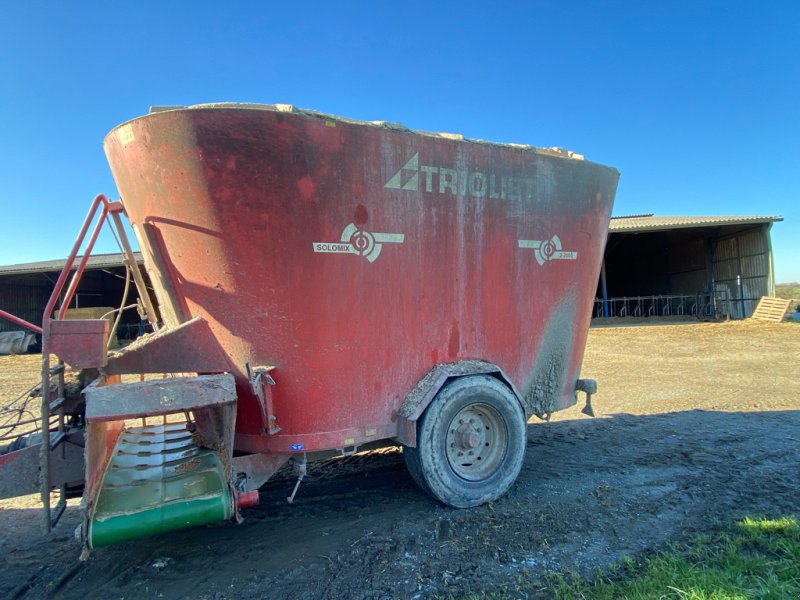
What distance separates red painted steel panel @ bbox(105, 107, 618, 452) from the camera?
337 centimetres

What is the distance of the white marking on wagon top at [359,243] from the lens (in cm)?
358

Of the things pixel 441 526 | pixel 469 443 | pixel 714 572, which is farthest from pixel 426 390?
pixel 714 572

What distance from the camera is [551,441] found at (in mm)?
5852

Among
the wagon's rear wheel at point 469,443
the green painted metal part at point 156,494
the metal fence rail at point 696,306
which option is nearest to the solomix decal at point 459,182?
the wagon's rear wheel at point 469,443

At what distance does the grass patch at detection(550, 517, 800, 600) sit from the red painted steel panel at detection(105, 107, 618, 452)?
69.9 inches

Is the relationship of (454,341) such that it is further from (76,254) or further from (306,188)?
(76,254)

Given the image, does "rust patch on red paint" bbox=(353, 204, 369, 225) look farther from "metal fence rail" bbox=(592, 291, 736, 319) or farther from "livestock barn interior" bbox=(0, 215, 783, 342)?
"metal fence rail" bbox=(592, 291, 736, 319)

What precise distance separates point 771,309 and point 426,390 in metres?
21.6

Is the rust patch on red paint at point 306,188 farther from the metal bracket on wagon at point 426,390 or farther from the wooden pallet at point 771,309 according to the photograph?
the wooden pallet at point 771,309

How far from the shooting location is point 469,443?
13.4ft

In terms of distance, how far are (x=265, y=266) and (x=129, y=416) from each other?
1.27 metres

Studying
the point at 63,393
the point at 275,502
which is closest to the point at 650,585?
the point at 275,502

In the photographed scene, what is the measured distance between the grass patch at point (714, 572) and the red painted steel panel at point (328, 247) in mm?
1774

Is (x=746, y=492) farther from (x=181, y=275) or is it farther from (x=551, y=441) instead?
(x=181, y=275)
